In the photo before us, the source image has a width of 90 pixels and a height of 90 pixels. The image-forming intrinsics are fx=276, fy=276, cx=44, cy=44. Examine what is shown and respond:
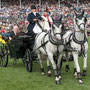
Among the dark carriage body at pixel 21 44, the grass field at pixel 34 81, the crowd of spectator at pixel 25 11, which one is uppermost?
the crowd of spectator at pixel 25 11

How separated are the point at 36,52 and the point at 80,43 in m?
2.15

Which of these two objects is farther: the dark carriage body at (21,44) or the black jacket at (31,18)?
the black jacket at (31,18)

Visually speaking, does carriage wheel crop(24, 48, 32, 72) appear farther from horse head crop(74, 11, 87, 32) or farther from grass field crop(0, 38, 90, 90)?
horse head crop(74, 11, 87, 32)

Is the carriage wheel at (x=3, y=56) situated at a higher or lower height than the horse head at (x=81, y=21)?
lower

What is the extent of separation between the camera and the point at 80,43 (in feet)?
23.9

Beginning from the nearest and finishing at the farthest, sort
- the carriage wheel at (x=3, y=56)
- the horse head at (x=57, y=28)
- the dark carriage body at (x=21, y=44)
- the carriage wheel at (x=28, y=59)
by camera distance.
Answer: the horse head at (x=57, y=28) → the carriage wheel at (x=28, y=59) → the dark carriage body at (x=21, y=44) → the carriage wheel at (x=3, y=56)

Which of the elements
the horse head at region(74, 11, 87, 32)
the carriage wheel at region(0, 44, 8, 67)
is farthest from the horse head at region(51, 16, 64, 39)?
the carriage wheel at region(0, 44, 8, 67)

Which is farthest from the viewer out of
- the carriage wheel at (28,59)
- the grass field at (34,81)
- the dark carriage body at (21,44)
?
the dark carriage body at (21,44)

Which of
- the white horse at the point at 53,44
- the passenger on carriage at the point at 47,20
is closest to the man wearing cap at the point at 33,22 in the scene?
the passenger on carriage at the point at 47,20

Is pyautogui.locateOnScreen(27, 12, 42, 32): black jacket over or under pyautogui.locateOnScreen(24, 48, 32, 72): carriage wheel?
over

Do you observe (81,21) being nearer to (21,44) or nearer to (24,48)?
(21,44)

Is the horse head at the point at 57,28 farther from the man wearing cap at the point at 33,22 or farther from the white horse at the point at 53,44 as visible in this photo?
the man wearing cap at the point at 33,22

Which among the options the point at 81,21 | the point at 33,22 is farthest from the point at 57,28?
the point at 33,22

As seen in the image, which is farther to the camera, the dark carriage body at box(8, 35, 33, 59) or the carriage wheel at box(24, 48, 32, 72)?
the dark carriage body at box(8, 35, 33, 59)
